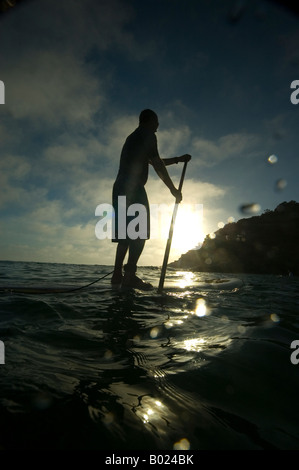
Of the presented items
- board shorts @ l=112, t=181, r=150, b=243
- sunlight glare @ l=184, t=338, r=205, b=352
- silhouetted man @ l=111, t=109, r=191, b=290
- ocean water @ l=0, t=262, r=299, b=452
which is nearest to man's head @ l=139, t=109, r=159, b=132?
silhouetted man @ l=111, t=109, r=191, b=290

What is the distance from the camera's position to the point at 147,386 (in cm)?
Result: 112

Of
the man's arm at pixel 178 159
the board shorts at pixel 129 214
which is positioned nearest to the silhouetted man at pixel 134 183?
the board shorts at pixel 129 214

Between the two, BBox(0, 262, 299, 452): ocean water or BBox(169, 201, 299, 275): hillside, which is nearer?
BBox(0, 262, 299, 452): ocean water

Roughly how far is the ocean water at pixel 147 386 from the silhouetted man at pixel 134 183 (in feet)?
9.27

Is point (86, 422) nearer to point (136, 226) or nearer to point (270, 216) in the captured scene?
point (136, 226)

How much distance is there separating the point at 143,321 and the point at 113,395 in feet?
4.32

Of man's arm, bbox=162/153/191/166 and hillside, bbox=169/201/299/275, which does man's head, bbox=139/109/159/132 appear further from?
hillside, bbox=169/201/299/275

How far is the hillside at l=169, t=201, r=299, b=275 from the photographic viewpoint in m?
38.8

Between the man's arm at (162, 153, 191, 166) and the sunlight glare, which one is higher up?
the man's arm at (162, 153, 191, 166)

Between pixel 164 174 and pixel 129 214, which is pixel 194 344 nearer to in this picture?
pixel 129 214

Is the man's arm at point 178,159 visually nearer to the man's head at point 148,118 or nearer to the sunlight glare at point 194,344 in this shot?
the man's head at point 148,118

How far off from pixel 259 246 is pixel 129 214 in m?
42.9

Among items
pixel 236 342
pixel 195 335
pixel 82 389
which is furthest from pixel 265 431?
pixel 195 335

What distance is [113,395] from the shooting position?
1017mm
